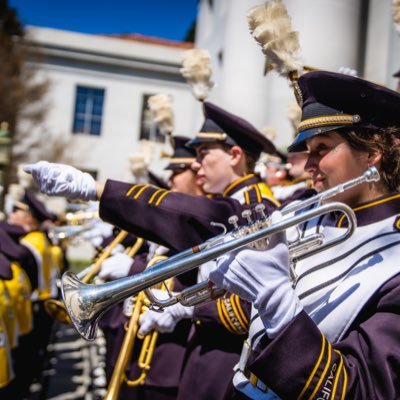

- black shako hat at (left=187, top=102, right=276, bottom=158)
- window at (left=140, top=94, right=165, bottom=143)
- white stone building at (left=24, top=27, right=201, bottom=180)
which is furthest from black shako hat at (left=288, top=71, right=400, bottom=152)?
window at (left=140, top=94, right=165, bottom=143)

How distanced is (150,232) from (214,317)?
51 centimetres

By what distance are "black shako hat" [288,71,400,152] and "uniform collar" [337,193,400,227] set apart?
0.78ft

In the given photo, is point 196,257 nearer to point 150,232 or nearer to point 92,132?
point 150,232

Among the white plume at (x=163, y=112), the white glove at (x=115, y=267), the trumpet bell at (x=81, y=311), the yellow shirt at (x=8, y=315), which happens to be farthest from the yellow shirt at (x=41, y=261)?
the trumpet bell at (x=81, y=311)

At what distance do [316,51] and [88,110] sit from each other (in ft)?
49.0

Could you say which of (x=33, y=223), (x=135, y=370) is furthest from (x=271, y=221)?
(x=33, y=223)

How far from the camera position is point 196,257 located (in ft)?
4.84

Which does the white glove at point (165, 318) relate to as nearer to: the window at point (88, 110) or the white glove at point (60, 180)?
the white glove at point (60, 180)

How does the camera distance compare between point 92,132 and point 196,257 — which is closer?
point 196,257

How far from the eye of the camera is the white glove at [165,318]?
2699mm

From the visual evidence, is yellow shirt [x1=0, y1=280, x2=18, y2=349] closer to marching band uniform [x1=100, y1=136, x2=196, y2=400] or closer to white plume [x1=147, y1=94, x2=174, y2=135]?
marching band uniform [x1=100, y1=136, x2=196, y2=400]

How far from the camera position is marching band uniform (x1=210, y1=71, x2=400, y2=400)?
133 cm

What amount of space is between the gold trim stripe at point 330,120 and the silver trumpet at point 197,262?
188mm

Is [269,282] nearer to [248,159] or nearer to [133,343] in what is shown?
[248,159]
